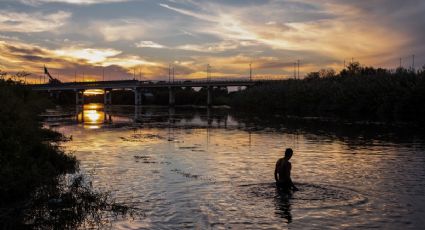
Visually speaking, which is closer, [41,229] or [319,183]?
[41,229]

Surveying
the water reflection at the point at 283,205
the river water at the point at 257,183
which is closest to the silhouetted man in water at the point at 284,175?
the water reflection at the point at 283,205

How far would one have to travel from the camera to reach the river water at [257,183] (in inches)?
643

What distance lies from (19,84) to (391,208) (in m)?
33.8

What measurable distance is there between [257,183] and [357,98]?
82.8 meters

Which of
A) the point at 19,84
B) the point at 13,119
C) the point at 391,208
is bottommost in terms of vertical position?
the point at 391,208

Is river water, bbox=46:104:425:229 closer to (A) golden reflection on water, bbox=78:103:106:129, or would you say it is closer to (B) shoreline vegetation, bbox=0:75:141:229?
(B) shoreline vegetation, bbox=0:75:141:229

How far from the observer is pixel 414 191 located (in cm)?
2094

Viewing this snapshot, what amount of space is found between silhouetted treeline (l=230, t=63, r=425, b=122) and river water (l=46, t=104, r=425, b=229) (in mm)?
45866

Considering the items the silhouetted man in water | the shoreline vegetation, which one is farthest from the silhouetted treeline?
the shoreline vegetation

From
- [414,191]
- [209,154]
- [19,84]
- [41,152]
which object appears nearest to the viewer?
[414,191]

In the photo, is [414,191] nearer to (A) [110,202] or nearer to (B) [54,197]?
(A) [110,202]

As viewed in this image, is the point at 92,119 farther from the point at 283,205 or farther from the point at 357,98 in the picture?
the point at 283,205

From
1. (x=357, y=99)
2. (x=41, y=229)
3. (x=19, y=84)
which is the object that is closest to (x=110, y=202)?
(x=41, y=229)

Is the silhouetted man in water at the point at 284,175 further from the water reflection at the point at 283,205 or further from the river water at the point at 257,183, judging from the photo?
the river water at the point at 257,183
